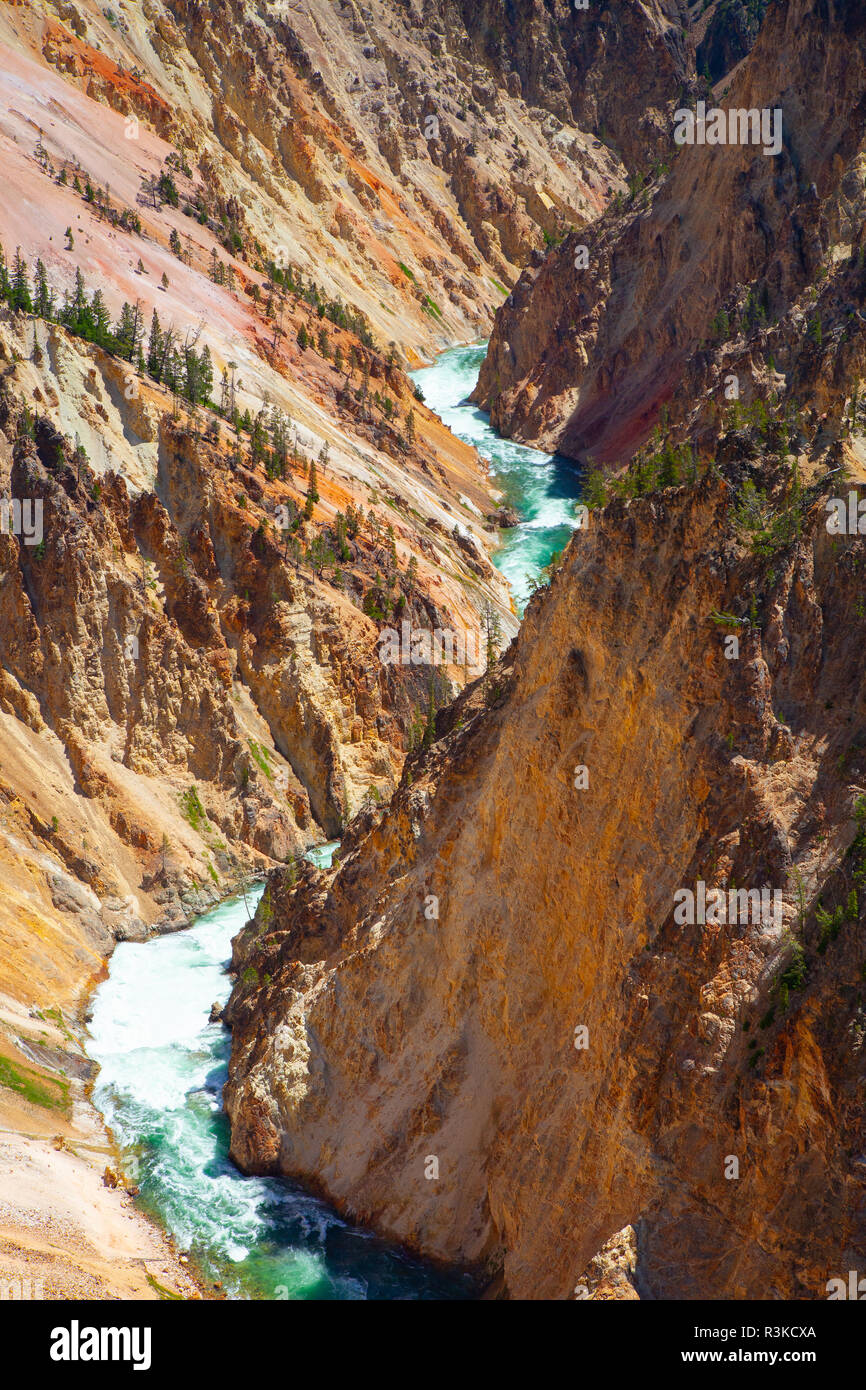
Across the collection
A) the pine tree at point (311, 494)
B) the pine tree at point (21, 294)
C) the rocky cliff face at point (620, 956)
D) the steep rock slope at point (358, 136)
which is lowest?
the rocky cliff face at point (620, 956)

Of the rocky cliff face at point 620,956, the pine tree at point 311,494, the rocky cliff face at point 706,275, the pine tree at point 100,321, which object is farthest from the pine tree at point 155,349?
the rocky cliff face at point 620,956

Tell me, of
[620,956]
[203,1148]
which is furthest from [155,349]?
[620,956]

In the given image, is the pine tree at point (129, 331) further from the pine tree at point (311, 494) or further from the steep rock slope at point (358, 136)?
the steep rock slope at point (358, 136)

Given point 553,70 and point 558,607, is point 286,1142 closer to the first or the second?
point 558,607

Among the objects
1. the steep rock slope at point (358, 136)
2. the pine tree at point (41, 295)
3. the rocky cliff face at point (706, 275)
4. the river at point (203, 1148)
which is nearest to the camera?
the river at point (203, 1148)
